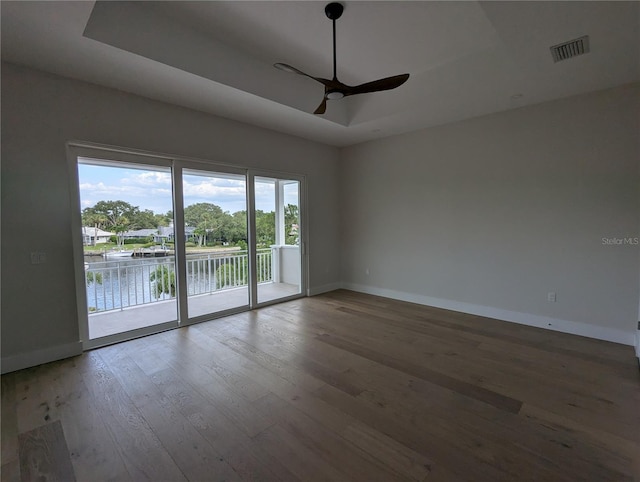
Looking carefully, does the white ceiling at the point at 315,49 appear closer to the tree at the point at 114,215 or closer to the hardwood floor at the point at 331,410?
the tree at the point at 114,215

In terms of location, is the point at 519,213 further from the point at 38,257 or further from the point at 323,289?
the point at 38,257

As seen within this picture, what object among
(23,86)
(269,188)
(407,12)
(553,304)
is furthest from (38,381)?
(553,304)

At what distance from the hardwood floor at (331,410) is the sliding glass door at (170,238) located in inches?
39.3

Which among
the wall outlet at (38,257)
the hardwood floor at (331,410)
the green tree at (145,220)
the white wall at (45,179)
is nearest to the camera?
the hardwood floor at (331,410)

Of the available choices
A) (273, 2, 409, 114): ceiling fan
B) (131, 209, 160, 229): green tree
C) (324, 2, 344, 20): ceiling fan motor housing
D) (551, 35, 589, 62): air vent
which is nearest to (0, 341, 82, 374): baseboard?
(131, 209, 160, 229): green tree

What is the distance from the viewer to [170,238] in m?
3.94

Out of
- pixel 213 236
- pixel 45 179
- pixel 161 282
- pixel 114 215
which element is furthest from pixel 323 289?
pixel 45 179

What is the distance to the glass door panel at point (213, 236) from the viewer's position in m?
4.15

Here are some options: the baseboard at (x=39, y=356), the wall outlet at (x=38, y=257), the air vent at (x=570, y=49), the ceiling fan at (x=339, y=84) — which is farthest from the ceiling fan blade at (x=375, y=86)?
the baseboard at (x=39, y=356)

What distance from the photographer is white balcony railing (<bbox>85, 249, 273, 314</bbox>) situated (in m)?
4.35

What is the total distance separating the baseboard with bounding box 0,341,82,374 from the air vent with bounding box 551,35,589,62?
18.4 ft

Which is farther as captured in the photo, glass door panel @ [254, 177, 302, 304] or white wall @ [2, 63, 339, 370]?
glass door panel @ [254, 177, 302, 304]

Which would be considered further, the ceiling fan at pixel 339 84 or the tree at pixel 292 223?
the tree at pixel 292 223

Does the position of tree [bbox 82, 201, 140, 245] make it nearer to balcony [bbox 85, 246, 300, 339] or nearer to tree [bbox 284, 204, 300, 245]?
balcony [bbox 85, 246, 300, 339]
